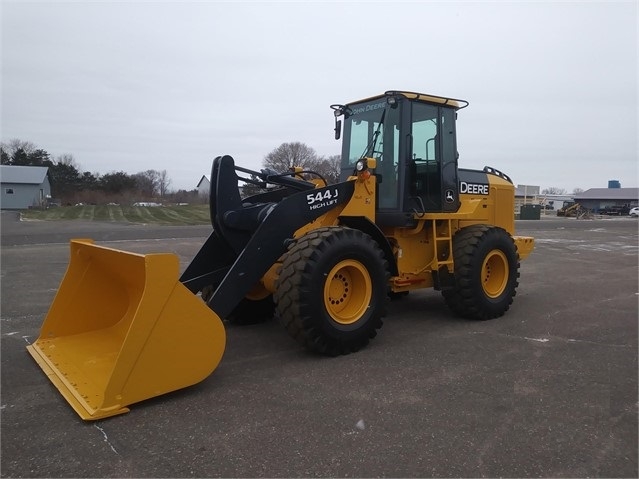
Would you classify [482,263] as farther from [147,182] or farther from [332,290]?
[147,182]

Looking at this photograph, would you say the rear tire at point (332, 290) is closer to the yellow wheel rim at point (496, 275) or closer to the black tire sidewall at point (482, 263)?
the black tire sidewall at point (482, 263)

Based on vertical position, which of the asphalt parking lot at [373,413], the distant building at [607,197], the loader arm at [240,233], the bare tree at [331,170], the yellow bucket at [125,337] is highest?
the distant building at [607,197]

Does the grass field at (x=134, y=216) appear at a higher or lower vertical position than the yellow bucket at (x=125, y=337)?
higher

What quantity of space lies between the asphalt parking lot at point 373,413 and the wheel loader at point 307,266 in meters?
0.26

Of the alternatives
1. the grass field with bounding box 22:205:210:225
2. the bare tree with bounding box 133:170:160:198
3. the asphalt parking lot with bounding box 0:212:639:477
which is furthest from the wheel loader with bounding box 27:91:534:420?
the bare tree with bounding box 133:170:160:198

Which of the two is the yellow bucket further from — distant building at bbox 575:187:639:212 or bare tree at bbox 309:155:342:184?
distant building at bbox 575:187:639:212

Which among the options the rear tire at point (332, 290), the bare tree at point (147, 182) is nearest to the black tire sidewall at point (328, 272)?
the rear tire at point (332, 290)

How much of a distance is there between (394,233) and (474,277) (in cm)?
Result: 115

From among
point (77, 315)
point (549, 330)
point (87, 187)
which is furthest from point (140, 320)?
point (87, 187)

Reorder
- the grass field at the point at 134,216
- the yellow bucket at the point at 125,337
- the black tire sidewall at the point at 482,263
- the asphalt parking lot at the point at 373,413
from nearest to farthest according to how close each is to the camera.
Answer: the asphalt parking lot at the point at 373,413 → the yellow bucket at the point at 125,337 → the black tire sidewall at the point at 482,263 → the grass field at the point at 134,216

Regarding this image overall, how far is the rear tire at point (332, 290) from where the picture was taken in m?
4.58

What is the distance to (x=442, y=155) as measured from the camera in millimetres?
6660

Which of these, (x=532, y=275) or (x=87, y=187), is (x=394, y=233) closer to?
(x=532, y=275)

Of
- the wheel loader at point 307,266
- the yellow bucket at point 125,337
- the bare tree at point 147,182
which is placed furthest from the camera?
the bare tree at point 147,182
